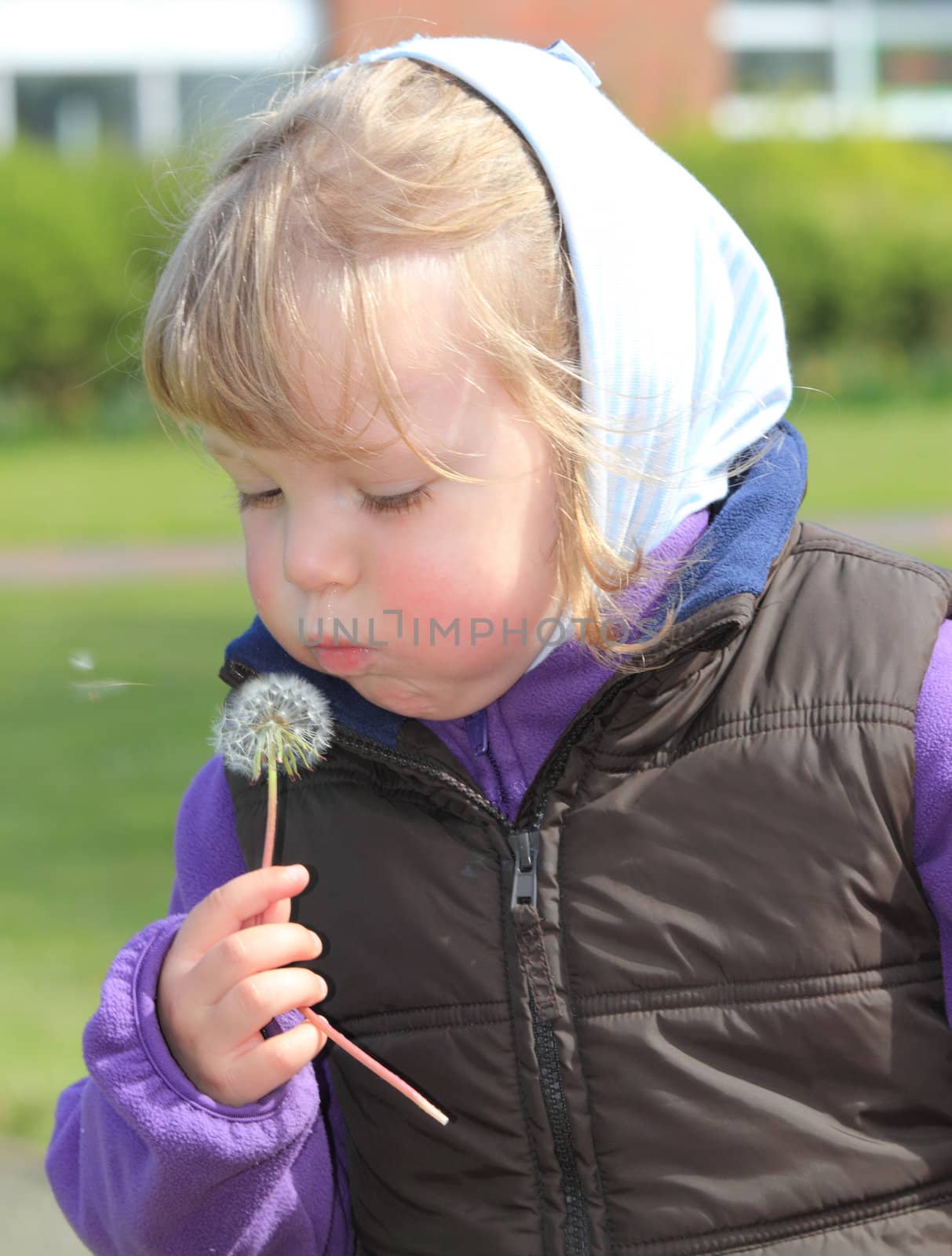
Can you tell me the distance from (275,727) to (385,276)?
46cm

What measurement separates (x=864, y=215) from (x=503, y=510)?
58.0ft

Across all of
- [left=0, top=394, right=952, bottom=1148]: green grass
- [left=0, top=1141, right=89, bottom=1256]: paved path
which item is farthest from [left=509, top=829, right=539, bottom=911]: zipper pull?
[left=0, top=1141, right=89, bottom=1256]: paved path

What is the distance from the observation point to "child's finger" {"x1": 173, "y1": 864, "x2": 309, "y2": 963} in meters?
1.56

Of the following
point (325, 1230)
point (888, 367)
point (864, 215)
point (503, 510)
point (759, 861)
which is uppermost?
point (503, 510)

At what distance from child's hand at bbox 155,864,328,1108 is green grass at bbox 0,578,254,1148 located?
61.7 inches

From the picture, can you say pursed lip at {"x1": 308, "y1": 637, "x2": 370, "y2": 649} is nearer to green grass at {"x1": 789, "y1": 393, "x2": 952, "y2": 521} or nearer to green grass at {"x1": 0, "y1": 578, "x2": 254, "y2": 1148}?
green grass at {"x1": 0, "y1": 578, "x2": 254, "y2": 1148}

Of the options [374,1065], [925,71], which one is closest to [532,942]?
[374,1065]

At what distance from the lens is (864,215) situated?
59.7 feet

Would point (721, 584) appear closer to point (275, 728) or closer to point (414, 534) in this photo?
point (414, 534)

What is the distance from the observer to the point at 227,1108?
1.61m

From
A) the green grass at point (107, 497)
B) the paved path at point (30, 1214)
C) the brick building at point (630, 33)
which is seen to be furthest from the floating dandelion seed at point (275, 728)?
the brick building at point (630, 33)

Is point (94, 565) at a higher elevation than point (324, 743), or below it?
below

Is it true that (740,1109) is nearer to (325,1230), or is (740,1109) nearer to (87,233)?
(325,1230)

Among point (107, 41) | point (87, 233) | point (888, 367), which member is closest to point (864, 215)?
point (888, 367)
